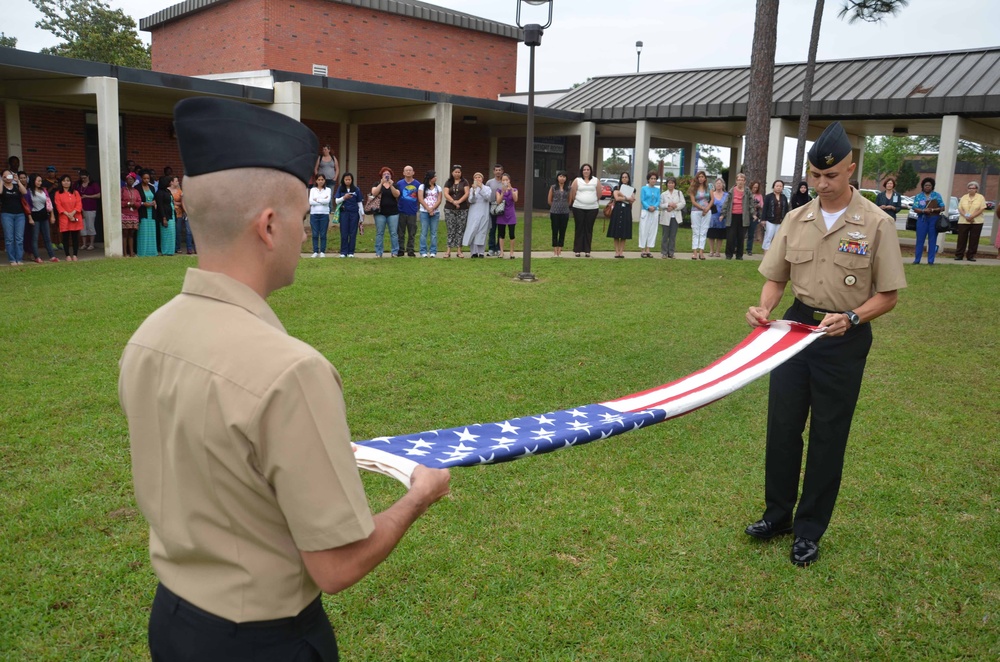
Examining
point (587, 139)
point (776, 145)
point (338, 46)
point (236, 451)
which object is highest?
point (338, 46)

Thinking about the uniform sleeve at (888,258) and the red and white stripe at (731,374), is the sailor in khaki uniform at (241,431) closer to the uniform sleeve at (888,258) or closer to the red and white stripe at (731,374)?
the red and white stripe at (731,374)


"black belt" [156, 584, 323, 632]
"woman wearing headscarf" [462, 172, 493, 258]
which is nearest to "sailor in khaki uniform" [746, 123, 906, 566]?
"black belt" [156, 584, 323, 632]

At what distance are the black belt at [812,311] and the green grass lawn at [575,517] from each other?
1.38 m

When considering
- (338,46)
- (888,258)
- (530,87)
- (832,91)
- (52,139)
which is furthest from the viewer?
(338,46)

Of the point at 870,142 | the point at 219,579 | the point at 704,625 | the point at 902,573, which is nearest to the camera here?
the point at 219,579

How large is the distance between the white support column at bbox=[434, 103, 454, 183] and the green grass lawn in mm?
14853

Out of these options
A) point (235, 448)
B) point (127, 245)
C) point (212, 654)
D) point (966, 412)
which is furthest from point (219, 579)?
point (127, 245)

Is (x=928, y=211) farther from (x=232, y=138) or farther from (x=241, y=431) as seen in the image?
(x=241, y=431)

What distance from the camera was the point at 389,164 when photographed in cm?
3209

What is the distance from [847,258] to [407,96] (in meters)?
20.9

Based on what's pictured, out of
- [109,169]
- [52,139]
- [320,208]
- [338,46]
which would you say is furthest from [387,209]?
[338,46]

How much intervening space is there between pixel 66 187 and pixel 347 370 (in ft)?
37.1

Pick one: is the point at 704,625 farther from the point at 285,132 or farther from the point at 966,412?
the point at 966,412

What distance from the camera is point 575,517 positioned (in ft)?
16.1
